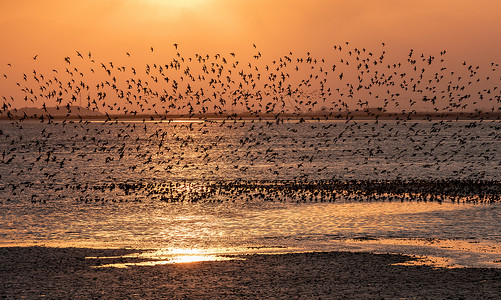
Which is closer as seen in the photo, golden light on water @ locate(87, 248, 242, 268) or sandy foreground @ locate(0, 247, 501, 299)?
sandy foreground @ locate(0, 247, 501, 299)

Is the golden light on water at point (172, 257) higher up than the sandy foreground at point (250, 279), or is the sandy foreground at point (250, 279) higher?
the sandy foreground at point (250, 279)

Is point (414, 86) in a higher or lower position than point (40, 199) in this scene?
higher

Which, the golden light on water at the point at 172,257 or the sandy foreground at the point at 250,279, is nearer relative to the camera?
the sandy foreground at the point at 250,279

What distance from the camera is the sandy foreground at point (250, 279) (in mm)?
19016

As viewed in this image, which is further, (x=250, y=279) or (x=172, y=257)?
(x=172, y=257)

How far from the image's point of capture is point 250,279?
2077 centimetres

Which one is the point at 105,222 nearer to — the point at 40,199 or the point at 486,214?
the point at 40,199

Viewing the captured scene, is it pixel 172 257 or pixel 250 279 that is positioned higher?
pixel 250 279

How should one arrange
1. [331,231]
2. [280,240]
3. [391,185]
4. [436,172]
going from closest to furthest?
→ [280,240], [331,231], [391,185], [436,172]

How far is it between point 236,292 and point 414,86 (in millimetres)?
43798

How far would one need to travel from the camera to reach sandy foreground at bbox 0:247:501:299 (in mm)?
19016

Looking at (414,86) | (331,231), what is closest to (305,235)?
(331,231)

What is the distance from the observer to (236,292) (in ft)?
62.9

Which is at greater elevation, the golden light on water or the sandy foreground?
the sandy foreground
